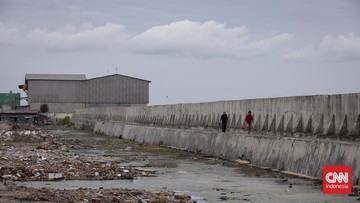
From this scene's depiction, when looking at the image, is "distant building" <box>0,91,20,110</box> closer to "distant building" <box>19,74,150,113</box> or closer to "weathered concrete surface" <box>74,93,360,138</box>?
"distant building" <box>19,74,150,113</box>

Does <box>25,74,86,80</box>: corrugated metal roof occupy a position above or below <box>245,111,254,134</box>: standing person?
above

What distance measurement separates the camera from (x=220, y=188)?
14320 millimetres

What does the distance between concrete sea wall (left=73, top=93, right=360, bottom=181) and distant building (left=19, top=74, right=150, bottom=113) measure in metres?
59.4

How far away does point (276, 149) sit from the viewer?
19453 mm

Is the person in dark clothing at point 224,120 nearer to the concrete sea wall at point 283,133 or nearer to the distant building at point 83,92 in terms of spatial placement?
the concrete sea wall at point 283,133

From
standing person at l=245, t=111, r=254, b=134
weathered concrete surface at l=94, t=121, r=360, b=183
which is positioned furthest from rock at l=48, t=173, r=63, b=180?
standing person at l=245, t=111, r=254, b=134

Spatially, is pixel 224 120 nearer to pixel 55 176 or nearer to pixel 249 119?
pixel 249 119

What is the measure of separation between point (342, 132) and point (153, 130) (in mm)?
21642

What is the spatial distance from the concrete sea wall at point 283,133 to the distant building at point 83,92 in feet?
195

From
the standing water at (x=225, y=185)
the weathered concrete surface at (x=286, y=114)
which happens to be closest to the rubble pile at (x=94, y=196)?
the standing water at (x=225, y=185)

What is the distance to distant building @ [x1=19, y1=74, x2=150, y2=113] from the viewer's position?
314 feet

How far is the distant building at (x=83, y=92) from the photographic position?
95.6 metres

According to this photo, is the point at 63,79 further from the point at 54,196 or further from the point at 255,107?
the point at 54,196

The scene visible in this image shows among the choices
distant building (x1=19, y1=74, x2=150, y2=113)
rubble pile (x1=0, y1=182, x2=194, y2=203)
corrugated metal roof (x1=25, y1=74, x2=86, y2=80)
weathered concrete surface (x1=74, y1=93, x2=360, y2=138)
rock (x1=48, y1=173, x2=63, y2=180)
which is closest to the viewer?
rubble pile (x1=0, y1=182, x2=194, y2=203)
